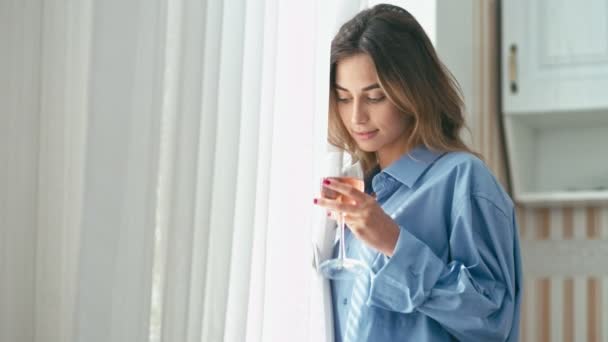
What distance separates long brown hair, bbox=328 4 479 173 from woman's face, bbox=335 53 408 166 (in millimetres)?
14

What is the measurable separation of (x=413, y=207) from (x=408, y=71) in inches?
9.5

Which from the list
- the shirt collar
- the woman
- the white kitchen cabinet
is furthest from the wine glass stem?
the white kitchen cabinet

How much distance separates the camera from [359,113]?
1.55 metres

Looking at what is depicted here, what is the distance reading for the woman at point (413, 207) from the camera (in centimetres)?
140

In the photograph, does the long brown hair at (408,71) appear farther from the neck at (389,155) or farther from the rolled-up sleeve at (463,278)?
the rolled-up sleeve at (463,278)

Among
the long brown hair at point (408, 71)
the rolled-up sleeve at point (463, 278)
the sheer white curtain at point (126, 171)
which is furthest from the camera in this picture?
the long brown hair at point (408, 71)

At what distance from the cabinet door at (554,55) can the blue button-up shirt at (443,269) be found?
1158mm

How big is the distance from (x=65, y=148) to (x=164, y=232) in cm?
17

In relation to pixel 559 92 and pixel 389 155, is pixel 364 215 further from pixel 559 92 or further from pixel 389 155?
pixel 559 92

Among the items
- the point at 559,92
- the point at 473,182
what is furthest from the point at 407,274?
the point at 559,92

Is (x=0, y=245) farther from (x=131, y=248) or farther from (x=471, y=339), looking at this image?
(x=471, y=339)

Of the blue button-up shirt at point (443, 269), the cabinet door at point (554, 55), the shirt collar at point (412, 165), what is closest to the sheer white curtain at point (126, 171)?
the blue button-up shirt at point (443, 269)

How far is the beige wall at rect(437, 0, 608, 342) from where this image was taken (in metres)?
2.62

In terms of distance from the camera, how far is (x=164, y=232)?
1.16m
